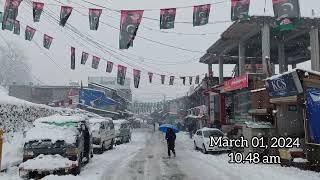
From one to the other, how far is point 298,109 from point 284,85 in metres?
1.73

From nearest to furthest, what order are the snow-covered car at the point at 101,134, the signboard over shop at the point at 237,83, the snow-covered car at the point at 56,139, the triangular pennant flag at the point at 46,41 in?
the snow-covered car at the point at 56,139
the snow-covered car at the point at 101,134
the triangular pennant flag at the point at 46,41
the signboard over shop at the point at 237,83

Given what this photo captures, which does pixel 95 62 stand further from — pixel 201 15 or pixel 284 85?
pixel 284 85

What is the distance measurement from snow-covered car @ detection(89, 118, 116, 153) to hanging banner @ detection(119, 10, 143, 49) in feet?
18.8

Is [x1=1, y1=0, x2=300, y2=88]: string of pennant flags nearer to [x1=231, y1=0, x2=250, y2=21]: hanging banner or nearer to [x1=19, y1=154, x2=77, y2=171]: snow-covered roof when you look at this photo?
[x1=231, y1=0, x2=250, y2=21]: hanging banner

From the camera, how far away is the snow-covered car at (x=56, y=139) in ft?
50.0

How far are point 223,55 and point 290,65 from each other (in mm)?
10345

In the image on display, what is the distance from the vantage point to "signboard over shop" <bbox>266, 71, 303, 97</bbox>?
17.7 meters

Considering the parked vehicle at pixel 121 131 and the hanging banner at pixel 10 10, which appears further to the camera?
the parked vehicle at pixel 121 131

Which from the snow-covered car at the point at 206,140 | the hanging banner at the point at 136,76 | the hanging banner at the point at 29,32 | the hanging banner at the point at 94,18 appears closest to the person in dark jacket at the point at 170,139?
the snow-covered car at the point at 206,140

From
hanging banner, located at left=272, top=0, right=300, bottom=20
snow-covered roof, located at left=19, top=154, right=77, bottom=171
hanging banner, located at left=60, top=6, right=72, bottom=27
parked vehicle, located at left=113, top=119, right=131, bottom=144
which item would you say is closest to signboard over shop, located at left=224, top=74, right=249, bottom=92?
parked vehicle, located at left=113, top=119, right=131, bottom=144

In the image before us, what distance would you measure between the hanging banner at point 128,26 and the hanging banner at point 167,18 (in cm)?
119

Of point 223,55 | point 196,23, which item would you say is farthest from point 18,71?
point 196,23

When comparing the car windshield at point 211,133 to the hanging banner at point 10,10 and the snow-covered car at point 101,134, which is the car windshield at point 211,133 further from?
the hanging banner at point 10,10

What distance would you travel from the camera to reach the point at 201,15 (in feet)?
72.0
